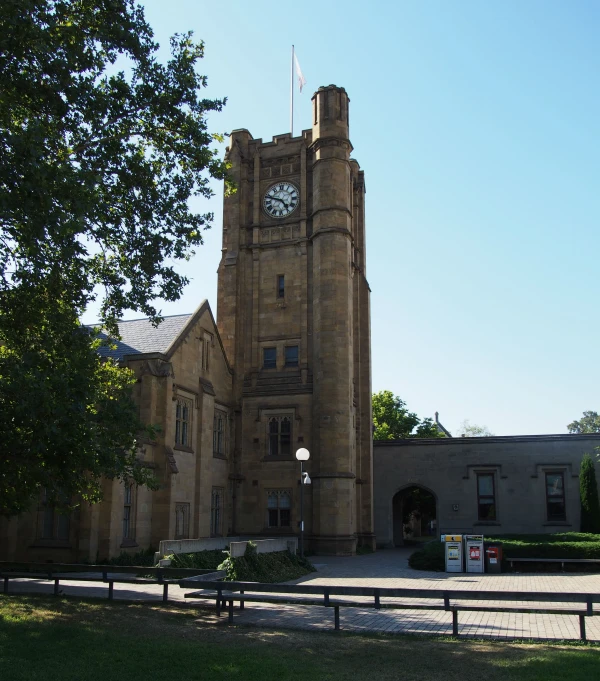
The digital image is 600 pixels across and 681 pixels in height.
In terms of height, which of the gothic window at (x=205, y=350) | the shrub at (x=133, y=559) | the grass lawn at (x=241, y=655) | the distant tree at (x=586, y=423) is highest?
the distant tree at (x=586, y=423)

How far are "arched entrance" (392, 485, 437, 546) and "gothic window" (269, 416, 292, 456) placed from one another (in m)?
9.11

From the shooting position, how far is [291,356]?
3550 cm

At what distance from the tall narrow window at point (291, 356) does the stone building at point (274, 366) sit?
79mm

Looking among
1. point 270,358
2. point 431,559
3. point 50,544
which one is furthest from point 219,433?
point 431,559

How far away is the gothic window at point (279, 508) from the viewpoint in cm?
3353

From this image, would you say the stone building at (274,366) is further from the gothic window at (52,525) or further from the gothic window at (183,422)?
the gothic window at (52,525)

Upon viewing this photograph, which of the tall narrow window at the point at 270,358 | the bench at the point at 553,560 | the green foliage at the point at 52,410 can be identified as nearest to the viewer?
the green foliage at the point at 52,410

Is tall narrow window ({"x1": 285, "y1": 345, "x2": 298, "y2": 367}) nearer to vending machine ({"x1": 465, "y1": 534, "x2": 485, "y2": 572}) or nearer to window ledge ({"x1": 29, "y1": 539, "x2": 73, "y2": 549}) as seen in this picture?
vending machine ({"x1": 465, "y1": 534, "x2": 485, "y2": 572})

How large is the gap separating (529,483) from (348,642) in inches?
1106

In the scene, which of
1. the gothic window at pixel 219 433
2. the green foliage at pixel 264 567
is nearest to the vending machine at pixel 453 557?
the green foliage at pixel 264 567

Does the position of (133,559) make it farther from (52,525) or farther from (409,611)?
(409,611)

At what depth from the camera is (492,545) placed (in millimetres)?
24734

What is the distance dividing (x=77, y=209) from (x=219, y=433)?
74.6 feet

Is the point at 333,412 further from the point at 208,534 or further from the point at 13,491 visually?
the point at 13,491
